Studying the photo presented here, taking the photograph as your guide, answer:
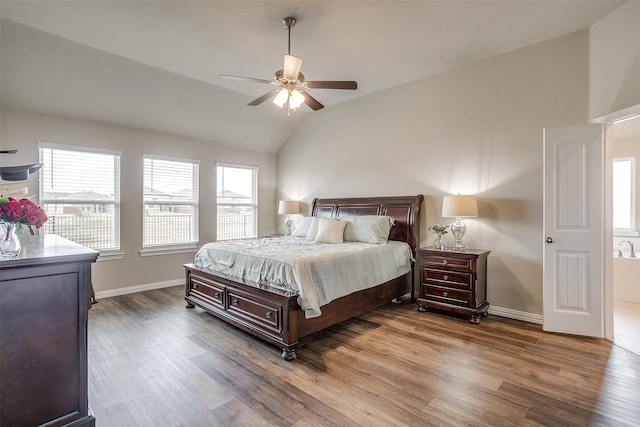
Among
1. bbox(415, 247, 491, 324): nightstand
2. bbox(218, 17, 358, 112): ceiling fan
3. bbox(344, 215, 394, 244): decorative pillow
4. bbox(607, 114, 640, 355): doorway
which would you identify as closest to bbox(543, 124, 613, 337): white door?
bbox(415, 247, 491, 324): nightstand

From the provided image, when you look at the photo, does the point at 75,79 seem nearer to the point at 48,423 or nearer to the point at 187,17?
the point at 187,17

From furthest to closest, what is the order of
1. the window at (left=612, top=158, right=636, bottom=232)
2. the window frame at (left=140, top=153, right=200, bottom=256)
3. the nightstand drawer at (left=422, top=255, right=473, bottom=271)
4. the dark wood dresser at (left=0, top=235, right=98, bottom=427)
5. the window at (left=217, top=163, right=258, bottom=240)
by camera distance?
the window at (left=217, top=163, right=258, bottom=240), the window at (left=612, top=158, right=636, bottom=232), the window frame at (left=140, top=153, right=200, bottom=256), the nightstand drawer at (left=422, top=255, right=473, bottom=271), the dark wood dresser at (left=0, top=235, right=98, bottom=427)

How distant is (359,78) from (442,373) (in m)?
3.77

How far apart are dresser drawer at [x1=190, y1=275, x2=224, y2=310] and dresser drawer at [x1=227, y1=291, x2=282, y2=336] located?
167 mm

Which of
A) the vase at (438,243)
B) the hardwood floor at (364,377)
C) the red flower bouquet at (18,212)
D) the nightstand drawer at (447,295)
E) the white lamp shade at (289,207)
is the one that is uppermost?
the white lamp shade at (289,207)

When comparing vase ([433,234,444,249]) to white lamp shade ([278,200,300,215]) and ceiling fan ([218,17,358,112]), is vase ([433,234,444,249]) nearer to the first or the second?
ceiling fan ([218,17,358,112])

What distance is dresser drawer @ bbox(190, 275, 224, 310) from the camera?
11.3 ft

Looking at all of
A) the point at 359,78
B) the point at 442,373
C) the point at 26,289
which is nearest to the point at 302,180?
the point at 359,78

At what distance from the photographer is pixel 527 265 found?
3.58m

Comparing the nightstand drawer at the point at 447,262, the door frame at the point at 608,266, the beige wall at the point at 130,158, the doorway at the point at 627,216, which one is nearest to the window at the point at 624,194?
the doorway at the point at 627,216

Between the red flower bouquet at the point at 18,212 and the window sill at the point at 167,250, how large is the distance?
355cm

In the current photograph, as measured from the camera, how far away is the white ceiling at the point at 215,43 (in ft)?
9.29

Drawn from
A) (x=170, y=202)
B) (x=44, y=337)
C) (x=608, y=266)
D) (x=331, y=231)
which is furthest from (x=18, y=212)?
(x=608, y=266)

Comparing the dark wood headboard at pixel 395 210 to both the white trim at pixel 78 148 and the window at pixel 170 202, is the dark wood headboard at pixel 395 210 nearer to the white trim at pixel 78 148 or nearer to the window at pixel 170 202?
the window at pixel 170 202
